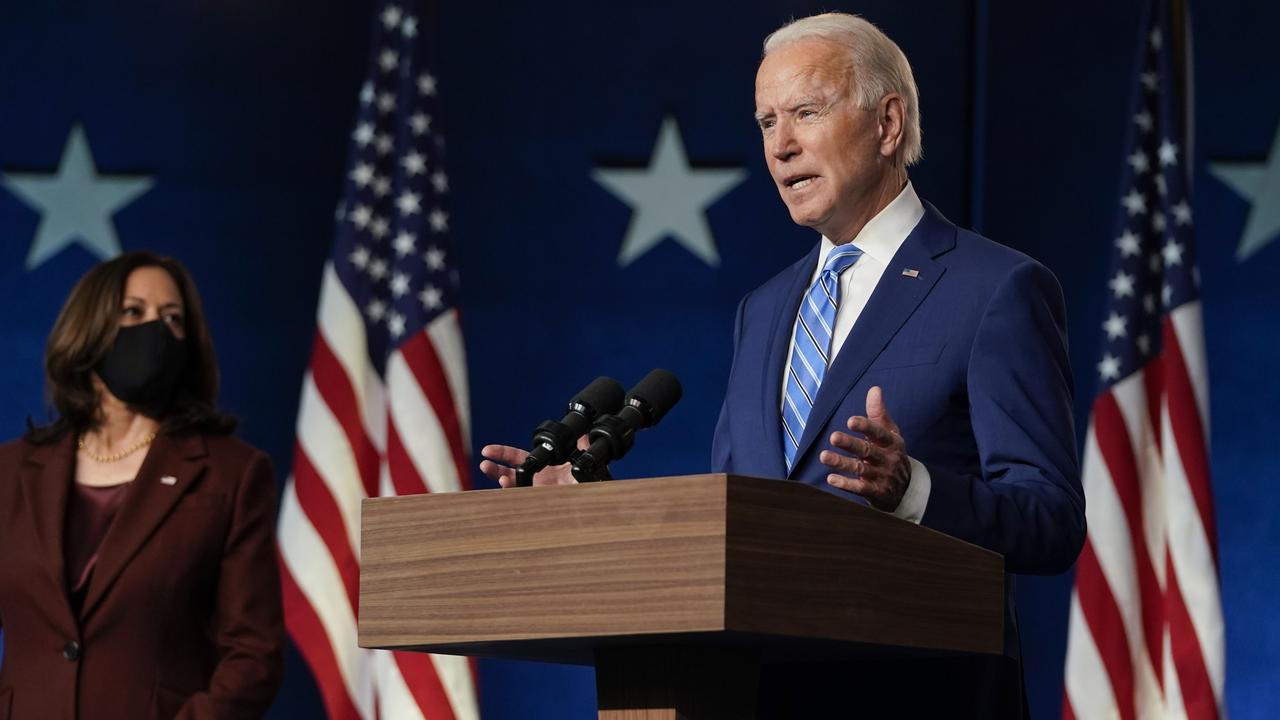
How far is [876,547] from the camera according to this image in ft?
4.79

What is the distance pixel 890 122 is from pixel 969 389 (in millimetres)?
481

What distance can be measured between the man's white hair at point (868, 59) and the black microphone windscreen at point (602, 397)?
0.65 metres

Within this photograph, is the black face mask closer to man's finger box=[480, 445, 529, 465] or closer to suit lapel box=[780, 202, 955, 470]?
man's finger box=[480, 445, 529, 465]

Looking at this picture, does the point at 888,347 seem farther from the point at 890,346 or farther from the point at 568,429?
the point at 568,429

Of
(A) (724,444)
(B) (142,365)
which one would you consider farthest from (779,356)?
(B) (142,365)

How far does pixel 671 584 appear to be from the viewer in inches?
51.8

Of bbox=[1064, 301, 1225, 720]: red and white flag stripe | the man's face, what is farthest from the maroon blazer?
bbox=[1064, 301, 1225, 720]: red and white flag stripe

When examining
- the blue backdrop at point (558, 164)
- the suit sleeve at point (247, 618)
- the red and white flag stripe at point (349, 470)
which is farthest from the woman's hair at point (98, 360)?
the blue backdrop at point (558, 164)

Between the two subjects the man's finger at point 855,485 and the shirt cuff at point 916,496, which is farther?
the shirt cuff at point 916,496

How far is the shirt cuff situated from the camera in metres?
1.58

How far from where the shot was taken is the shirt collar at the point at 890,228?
6.95 feet

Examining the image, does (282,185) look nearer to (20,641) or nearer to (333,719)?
(333,719)

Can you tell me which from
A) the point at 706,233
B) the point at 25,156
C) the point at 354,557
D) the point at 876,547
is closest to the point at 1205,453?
the point at 706,233

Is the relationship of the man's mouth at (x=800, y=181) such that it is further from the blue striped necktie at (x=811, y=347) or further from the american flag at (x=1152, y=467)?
the american flag at (x=1152, y=467)
